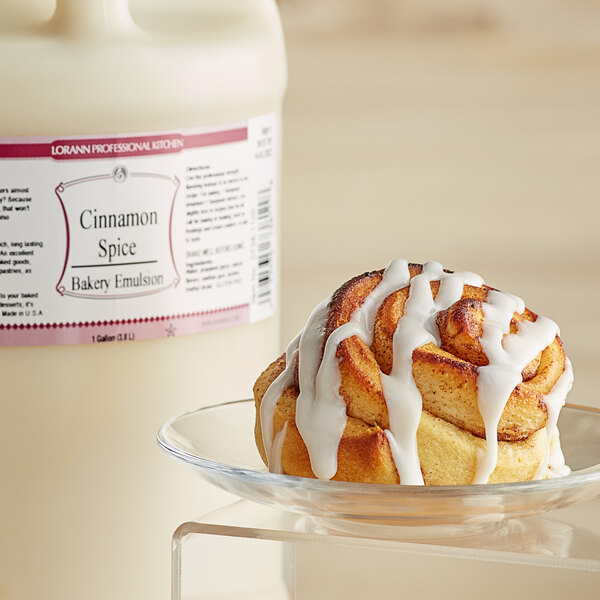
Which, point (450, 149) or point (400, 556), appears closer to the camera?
point (400, 556)

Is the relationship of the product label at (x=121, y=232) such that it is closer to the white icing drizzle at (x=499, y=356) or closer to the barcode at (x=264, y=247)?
the barcode at (x=264, y=247)

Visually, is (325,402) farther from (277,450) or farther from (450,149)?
(450,149)

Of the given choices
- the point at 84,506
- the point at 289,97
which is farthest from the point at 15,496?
the point at 289,97

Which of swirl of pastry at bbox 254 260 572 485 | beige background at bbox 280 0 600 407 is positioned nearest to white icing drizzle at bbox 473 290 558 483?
swirl of pastry at bbox 254 260 572 485

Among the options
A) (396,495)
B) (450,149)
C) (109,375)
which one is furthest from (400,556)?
(450,149)

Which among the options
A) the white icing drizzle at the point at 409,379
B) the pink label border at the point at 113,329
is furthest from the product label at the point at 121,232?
the white icing drizzle at the point at 409,379
